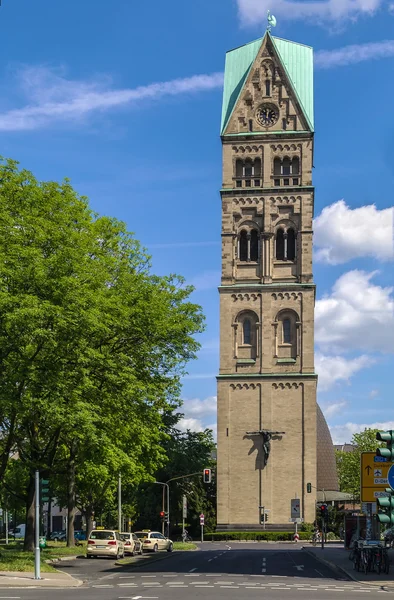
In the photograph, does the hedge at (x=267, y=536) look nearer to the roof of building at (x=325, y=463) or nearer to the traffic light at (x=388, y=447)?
the roof of building at (x=325, y=463)

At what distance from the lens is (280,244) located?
86.6 meters

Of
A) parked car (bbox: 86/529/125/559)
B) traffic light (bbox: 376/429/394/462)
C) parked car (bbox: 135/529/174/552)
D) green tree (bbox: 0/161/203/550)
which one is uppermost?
green tree (bbox: 0/161/203/550)

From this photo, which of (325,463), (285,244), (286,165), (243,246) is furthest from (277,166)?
(325,463)

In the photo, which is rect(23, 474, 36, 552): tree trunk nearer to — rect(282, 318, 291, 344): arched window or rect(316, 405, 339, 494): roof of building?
rect(282, 318, 291, 344): arched window

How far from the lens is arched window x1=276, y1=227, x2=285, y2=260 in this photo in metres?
86.2

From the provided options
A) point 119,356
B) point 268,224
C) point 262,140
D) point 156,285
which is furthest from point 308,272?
point 119,356

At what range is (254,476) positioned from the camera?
269 feet

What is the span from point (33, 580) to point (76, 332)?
8970 millimetres

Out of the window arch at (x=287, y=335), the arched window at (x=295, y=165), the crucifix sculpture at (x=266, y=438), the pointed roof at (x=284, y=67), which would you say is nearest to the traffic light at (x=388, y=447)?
the crucifix sculpture at (x=266, y=438)

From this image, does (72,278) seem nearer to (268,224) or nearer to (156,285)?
(156,285)

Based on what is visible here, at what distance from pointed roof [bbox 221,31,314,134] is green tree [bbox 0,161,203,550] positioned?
1840 inches

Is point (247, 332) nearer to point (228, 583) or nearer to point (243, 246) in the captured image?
point (243, 246)

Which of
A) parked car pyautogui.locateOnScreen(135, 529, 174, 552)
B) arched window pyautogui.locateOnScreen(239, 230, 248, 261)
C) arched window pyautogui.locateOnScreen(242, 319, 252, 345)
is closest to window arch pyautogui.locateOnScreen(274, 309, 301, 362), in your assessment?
arched window pyautogui.locateOnScreen(242, 319, 252, 345)

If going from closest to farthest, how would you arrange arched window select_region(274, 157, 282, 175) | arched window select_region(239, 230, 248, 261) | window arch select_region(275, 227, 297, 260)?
1. window arch select_region(275, 227, 297, 260)
2. arched window select_region(239, 230, 248, 261)
3. arched window select_region(274, 157, 282, 175)
